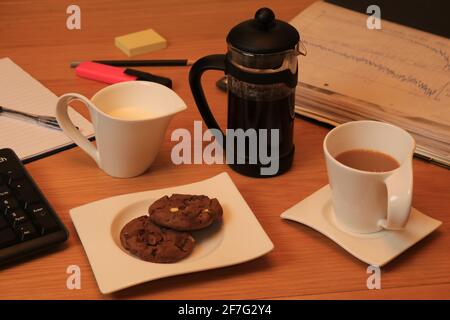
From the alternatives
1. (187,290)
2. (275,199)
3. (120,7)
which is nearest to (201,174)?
(275,199)

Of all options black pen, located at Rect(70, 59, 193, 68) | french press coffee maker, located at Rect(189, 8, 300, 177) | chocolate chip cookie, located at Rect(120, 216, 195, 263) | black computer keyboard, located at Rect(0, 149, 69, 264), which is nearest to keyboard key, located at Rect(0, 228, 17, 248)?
black computer keyboard, located at Rect(0, 149, 69, 264)

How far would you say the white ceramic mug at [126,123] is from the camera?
756mm

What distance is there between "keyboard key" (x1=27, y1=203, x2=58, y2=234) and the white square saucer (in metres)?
0.25

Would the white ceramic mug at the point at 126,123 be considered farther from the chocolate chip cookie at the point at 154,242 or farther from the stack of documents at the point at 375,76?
the stack of documents at the point at 375,76

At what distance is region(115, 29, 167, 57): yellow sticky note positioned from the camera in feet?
3.53

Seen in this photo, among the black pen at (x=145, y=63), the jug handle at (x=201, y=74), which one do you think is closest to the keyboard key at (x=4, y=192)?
the jug handle at (x=201, y=74)

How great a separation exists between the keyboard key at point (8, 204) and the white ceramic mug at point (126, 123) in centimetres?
12

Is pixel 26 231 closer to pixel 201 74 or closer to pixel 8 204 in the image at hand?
pixel 8 204

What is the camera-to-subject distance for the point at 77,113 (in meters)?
0.93

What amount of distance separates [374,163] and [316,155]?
0.15 m

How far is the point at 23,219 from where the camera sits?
27.5 inches

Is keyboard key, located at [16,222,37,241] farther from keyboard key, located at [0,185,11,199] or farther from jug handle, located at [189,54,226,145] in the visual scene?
jug handle, located at [189,54,226,145]
